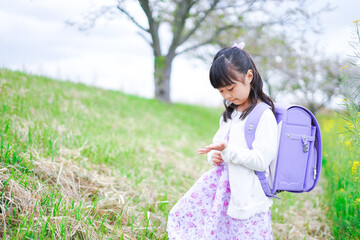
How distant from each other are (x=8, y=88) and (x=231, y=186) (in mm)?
4709

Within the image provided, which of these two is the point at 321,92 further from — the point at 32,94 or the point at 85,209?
the point at 85,209

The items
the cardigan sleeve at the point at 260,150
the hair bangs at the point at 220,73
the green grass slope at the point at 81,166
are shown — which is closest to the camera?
the cardigan sleeve at the point at 260,150

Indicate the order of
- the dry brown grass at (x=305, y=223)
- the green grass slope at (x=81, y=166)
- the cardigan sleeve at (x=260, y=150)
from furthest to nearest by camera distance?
1. the dry brown grass at (x=305, y=223)
2. the green grass slope at (x=81, y=166)
3. the cardigan sleeve at (x=260, y=150)

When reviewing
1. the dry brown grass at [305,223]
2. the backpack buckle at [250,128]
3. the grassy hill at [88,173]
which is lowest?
the dry brown grass at [305,223]

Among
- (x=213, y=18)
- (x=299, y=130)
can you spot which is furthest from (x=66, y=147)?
(x=213, y=18)

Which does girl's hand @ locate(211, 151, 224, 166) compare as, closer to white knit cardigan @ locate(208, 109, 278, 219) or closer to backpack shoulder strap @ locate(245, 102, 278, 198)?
white knit cardigan @ locate(208, 109, 278, 219)

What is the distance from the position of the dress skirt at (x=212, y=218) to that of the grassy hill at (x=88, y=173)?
1.27 feet

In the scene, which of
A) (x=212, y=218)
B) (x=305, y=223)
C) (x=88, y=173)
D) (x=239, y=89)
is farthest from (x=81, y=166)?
(x=305, y=223)

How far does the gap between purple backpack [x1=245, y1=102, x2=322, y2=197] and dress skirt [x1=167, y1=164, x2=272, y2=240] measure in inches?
10.0

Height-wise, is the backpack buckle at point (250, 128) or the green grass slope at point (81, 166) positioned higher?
the backpack buckle at point (250, 128)

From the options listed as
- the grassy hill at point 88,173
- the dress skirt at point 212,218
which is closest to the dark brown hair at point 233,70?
the dress skirt at point 212,218

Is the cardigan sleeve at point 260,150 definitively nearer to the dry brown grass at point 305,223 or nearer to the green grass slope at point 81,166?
the green grass slope at point 81,166

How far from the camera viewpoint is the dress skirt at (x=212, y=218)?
2.17 m

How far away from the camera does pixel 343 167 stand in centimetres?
377
